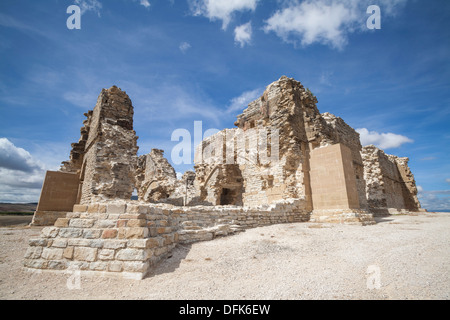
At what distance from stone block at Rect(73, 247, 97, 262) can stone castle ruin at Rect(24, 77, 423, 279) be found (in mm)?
15

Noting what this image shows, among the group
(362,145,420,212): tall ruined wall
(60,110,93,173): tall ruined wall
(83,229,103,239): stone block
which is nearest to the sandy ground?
(83,229,103,239): stone block

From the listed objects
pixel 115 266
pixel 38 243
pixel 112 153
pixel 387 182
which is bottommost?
pixel 115 266

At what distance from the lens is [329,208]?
325 inches

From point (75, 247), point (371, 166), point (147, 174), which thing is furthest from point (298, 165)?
point (147, 174)

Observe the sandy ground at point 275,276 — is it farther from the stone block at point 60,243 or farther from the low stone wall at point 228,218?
the low stone wall at point 228,218

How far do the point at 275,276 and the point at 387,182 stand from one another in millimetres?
19322

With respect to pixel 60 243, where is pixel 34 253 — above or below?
below

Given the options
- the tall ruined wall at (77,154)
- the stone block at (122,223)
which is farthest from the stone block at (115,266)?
the tall ruined wall at (77,154)

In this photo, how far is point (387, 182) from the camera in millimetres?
17344

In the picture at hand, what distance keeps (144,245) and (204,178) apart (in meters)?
13.2

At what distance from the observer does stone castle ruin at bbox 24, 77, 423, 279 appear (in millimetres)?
3406

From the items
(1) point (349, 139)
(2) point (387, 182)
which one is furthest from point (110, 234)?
(2) point (387, 182)

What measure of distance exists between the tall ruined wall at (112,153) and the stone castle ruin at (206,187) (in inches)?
1.9

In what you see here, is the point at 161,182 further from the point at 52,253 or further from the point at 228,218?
the point at 52,253
